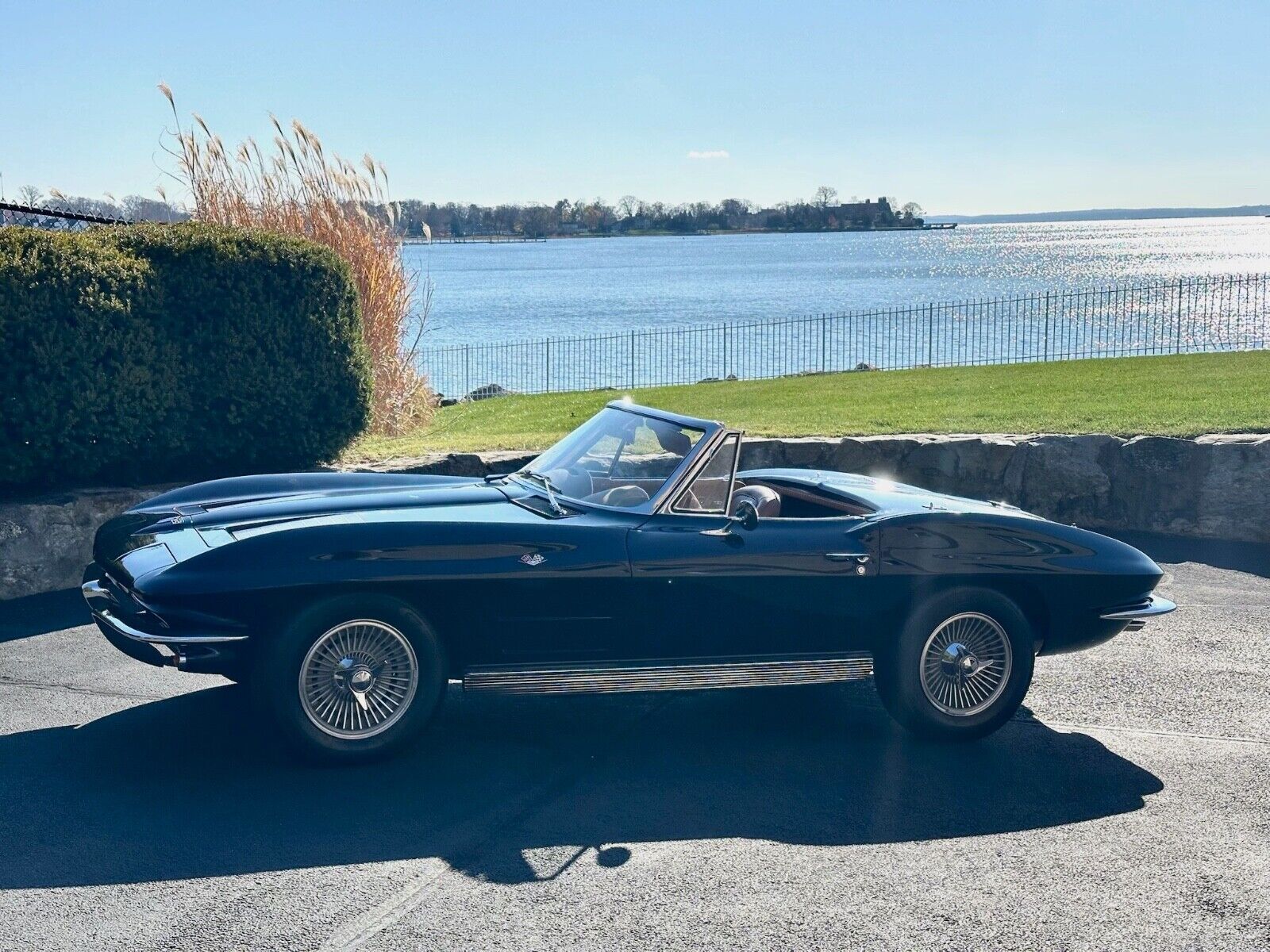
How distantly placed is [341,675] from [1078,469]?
6941mm

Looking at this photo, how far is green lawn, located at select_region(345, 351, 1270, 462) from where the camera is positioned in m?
11.4

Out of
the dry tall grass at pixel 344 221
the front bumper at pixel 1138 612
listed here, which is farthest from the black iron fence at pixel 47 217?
the front bumper at pixel 1138 612

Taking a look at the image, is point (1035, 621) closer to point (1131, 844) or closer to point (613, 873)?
point (1131, 844)

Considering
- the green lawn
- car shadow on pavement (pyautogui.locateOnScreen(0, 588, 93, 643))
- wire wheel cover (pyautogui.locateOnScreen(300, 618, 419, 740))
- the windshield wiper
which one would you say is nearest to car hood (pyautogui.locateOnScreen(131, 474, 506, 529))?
the windshield wiper

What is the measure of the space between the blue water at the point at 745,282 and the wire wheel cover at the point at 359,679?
12.1 meters

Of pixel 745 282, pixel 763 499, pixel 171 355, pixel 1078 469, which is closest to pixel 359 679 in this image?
pixel 763 499

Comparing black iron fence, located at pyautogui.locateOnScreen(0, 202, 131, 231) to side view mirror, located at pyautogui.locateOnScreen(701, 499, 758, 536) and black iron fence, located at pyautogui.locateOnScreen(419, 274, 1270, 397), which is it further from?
black iron fence, located at pyautogui.locateOnScreen(419, 274, 1270, 397)

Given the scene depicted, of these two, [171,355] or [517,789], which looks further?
[171,355]

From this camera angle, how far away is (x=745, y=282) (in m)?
96.4

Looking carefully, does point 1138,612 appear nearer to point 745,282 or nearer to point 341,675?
point 341,675

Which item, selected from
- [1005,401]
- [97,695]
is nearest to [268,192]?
[1005,401]

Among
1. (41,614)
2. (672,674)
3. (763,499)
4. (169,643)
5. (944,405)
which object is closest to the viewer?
(169,643)

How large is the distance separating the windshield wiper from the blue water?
10.8 m

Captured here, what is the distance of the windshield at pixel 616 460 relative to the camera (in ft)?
19.5
